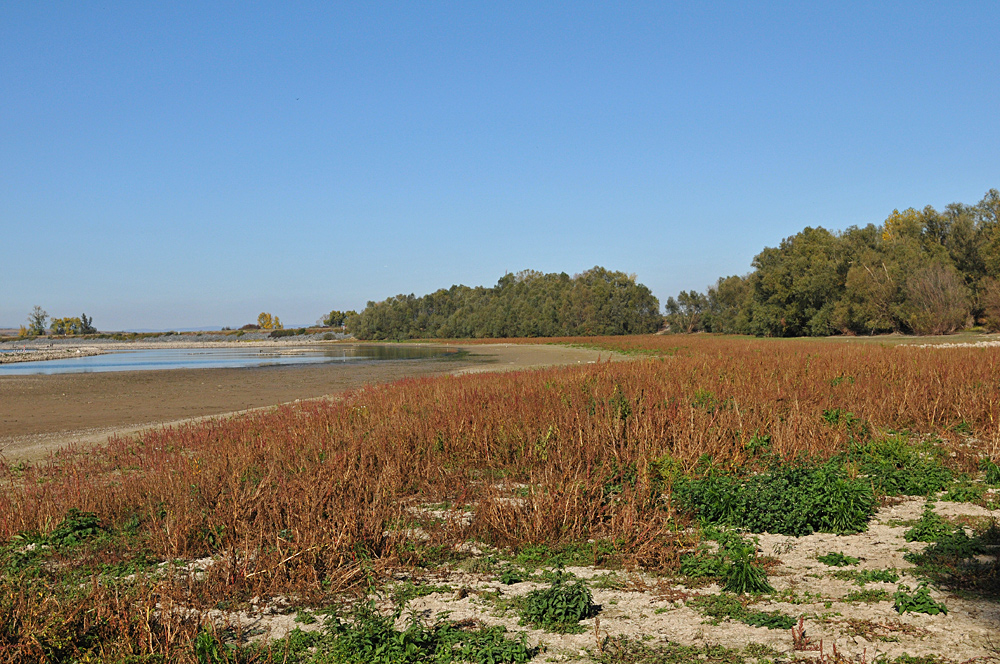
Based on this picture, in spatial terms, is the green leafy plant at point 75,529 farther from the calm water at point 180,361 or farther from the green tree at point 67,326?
the green tree at point 67,326

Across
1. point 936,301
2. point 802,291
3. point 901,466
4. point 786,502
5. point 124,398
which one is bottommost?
point 124,398

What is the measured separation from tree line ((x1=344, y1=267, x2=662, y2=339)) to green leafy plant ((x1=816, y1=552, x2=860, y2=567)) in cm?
10426

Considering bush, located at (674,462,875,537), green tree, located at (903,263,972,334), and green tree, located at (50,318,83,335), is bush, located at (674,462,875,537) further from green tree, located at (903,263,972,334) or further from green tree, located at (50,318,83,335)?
green tree, located at (50,318,83,335)

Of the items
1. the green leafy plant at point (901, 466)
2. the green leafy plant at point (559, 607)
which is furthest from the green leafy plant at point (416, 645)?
the green leafy plant at point (901, 466)

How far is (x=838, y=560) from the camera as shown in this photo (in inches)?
230

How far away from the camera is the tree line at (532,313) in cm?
11288

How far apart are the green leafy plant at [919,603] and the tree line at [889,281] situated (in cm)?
6165

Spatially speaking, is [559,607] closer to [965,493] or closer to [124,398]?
[965,493]

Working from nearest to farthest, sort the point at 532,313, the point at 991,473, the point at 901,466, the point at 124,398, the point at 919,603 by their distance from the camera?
the point at 919,603
the point at 991,473
the point at 901,466
the point at 124,398
the point at 532,313

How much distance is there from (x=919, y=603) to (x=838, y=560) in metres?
1.21

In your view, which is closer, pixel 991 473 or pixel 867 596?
pixel 867 596

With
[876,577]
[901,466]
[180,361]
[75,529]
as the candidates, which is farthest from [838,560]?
[180,361]

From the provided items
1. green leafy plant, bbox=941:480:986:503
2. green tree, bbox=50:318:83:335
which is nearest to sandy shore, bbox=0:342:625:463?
green leafy plant, bbox=941:480:986:503

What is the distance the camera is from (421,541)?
661cm
